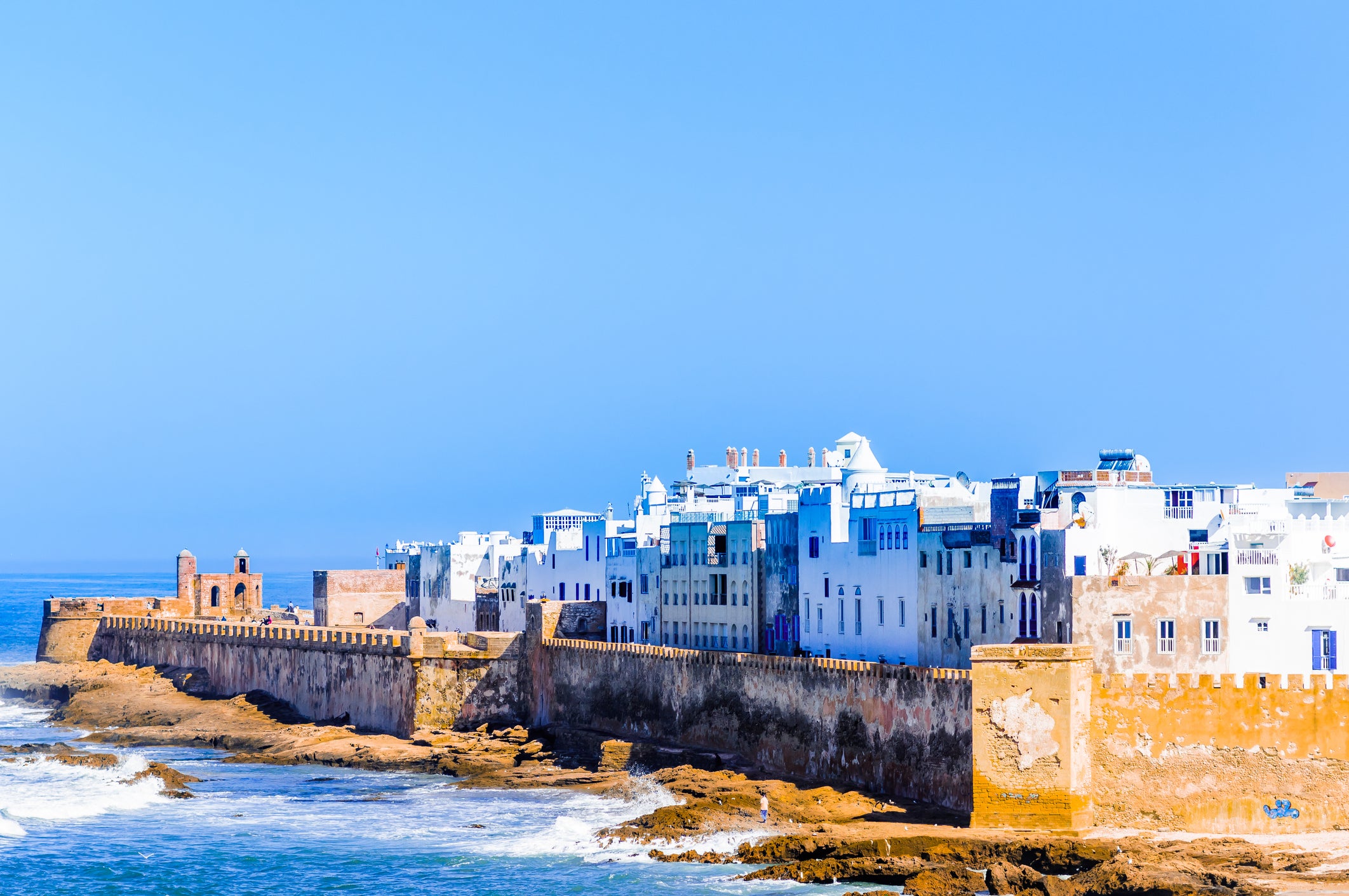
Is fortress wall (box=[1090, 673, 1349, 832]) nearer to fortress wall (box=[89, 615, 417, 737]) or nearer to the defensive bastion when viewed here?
the defensive bastion

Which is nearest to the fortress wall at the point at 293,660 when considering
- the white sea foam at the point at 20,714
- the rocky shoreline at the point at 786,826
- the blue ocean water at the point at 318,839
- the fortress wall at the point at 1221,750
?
the rocky shoreline at the point at 786,826

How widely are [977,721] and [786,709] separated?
37.7 feet

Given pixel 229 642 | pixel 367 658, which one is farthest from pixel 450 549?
pixel 367 658

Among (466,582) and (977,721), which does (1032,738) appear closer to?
(977,721)

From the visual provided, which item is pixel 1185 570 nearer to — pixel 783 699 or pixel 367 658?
pixel 783 699

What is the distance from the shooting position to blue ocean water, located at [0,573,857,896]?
1843 inches

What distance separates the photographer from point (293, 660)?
81.2m

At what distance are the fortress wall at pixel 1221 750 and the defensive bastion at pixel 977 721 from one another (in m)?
0.03

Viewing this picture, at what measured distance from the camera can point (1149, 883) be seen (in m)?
40.3

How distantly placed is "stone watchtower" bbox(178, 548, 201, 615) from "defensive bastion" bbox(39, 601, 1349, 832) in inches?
1537

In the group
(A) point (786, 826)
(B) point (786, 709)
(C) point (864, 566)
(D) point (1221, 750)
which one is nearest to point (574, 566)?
(C) point (864, 566)

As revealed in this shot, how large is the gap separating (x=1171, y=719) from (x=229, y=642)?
51.9 metres

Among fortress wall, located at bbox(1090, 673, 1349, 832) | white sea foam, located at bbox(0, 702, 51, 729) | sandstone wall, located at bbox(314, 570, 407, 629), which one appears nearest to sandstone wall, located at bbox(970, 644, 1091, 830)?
fortress wall, located at bbox(1090, 673, 1349, 832)

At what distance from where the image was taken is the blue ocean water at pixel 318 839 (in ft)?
154
